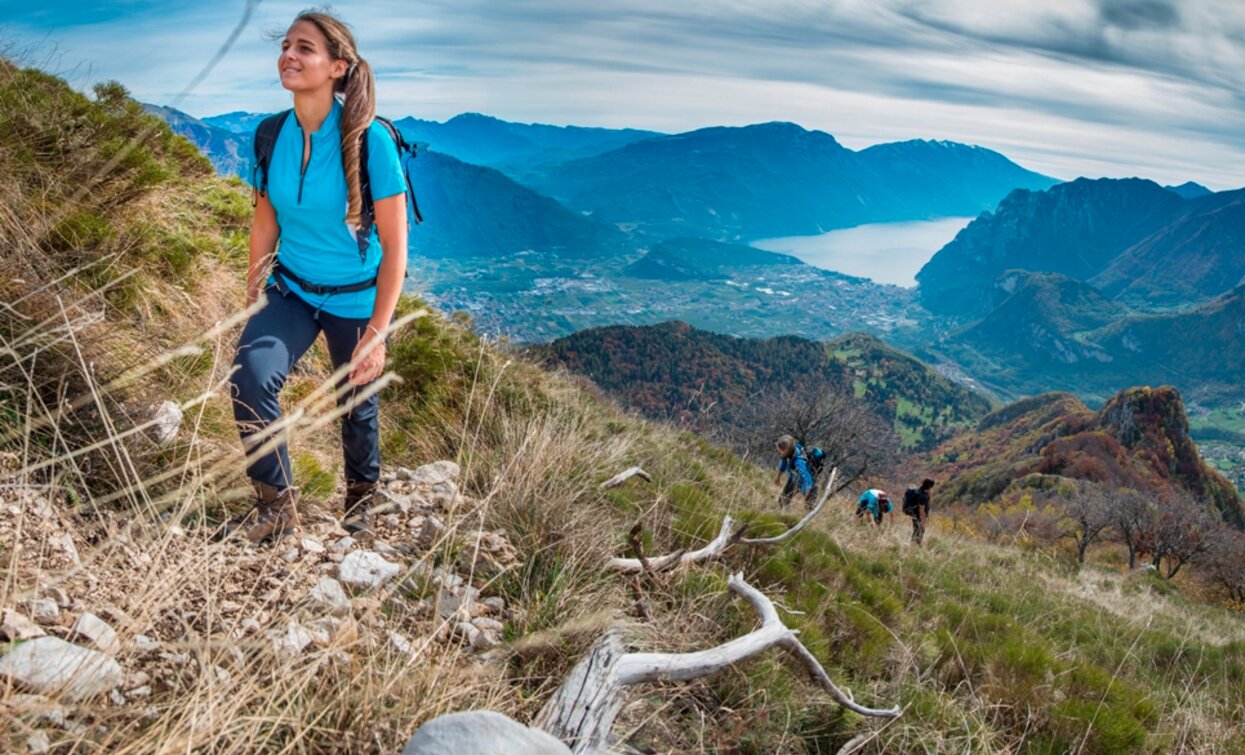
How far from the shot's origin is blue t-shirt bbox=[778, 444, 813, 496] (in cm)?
1060

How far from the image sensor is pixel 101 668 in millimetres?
1776

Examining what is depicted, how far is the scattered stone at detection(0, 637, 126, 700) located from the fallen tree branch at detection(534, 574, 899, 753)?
1.10 metres

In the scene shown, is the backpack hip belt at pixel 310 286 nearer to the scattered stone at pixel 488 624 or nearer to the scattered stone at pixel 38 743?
the scattered stone at pixel 488 624

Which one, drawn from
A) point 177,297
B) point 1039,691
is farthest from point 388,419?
point 1039,691

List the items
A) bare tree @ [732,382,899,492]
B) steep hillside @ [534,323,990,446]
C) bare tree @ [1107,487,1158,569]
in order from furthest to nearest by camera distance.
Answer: steep hillside @ [534,323,990,446] → bare tree @ [1107,487,1158,569] → bare tree @ [732,382,899,492]

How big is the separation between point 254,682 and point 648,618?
65.9 inches

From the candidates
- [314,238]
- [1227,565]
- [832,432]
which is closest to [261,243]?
[314,238]

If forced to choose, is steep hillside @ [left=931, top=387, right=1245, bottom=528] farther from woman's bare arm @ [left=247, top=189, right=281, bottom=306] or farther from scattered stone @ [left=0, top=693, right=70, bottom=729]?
scattered stone @ [left=0, top=693, right=70, bottom=729]

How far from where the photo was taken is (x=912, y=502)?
41.5ft

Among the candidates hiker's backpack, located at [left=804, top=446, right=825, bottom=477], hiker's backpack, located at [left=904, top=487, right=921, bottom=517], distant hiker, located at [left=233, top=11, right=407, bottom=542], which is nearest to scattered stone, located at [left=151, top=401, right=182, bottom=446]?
distant hiker, located at [left=233, top=11, right=407, bottom=542]

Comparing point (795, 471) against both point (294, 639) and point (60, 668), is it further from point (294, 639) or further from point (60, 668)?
point (60, 668)

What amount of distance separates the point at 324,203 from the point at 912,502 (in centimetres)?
1180

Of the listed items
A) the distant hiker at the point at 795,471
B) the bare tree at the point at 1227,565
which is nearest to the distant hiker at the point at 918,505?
the distant hiker at the point at 795,471

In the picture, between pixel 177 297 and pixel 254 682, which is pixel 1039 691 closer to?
pixel 254 682
